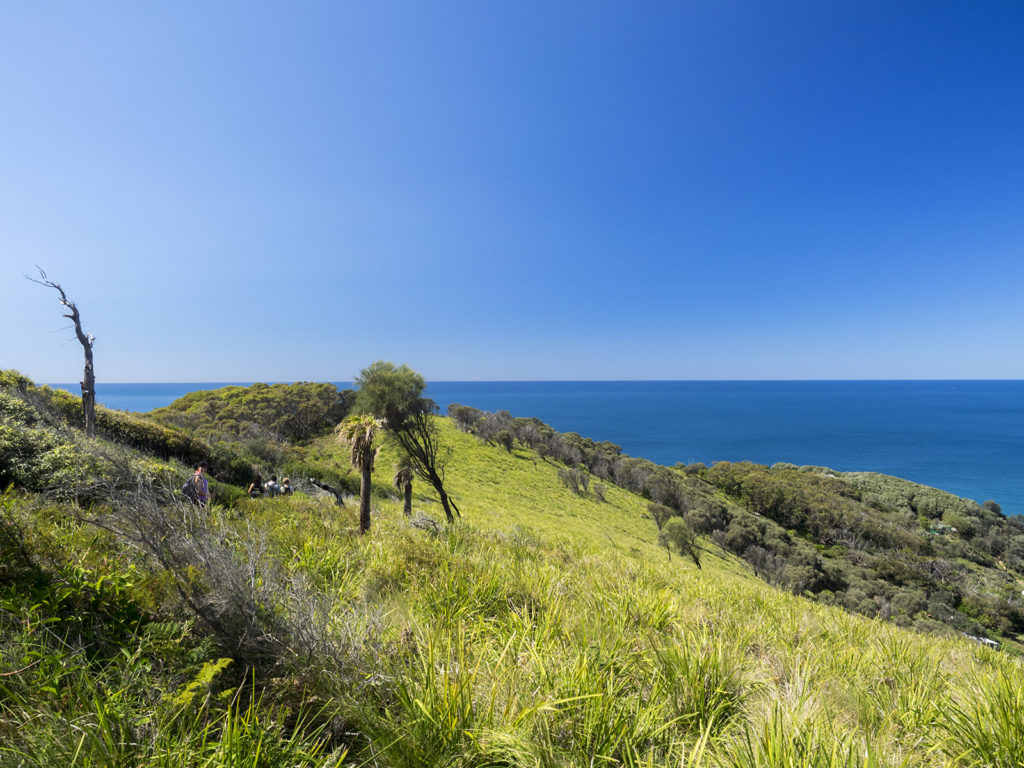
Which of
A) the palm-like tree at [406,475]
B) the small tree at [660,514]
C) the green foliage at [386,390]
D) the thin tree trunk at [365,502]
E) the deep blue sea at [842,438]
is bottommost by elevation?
the deep blue sea at [842,438]

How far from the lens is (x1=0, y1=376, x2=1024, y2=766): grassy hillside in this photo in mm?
2062

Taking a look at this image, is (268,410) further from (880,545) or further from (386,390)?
(880,545)

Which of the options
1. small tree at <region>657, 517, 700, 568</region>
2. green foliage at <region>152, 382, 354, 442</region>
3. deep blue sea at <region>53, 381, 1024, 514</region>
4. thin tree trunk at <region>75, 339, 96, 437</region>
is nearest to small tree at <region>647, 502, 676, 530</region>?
small tree at <region>657, 517, 700, 568</region>

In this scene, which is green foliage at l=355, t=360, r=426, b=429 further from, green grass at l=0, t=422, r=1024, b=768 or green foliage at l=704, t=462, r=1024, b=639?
green foliage at l=704, t=462, r=1024, b=639

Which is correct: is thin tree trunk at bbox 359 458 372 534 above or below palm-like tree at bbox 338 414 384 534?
below

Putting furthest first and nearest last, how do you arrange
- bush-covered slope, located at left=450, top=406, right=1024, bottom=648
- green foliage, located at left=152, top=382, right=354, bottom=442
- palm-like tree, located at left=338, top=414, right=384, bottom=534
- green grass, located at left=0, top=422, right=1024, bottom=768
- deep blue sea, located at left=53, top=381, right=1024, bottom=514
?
deep blue sea, located at left=53, top=381, right=1024, bottom=514 < green foliage, located at left=152, top=382, right=354, bottom=442 < bush-covered slope, located at left=450, top=406, right=1024, bottom=648 < palm-like tree, located at left=338, top=414, right=384, bottom=534 < green grass, located at left=0, top=422, right=1024, bottom=768

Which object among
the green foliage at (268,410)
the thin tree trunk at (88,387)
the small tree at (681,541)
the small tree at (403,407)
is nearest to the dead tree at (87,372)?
the thin tree trunk at (88,387)

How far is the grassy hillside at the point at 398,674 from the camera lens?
81.2 inches

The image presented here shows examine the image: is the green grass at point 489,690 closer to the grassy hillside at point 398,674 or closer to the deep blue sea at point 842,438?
the grassy hillside at point 398,674

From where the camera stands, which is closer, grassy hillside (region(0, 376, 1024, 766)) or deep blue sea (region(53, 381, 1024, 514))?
grassy hillside (region(0, 376, 1024, 766))

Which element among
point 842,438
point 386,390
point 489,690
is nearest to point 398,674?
point 489,690

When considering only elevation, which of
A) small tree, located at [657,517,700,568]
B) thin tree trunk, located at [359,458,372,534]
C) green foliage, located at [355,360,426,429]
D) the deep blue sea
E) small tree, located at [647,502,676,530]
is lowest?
the deep blue sea

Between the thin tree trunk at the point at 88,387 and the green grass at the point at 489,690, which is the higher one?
the thin tree trunk at the point at 88,387

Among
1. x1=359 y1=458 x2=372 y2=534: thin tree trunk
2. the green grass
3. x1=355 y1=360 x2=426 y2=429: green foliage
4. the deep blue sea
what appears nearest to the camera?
the green grass
